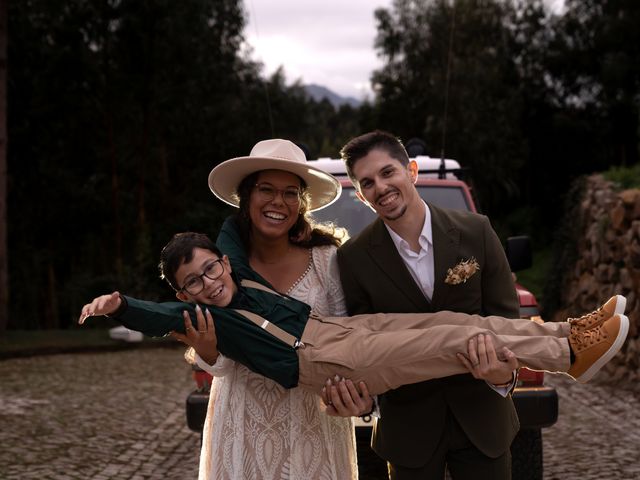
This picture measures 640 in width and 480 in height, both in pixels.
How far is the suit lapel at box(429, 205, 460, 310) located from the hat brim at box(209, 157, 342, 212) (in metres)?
0.53

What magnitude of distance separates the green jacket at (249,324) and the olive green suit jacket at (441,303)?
0.90 feet

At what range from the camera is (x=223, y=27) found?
95.7ft

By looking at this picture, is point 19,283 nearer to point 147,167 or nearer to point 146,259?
point 147,167

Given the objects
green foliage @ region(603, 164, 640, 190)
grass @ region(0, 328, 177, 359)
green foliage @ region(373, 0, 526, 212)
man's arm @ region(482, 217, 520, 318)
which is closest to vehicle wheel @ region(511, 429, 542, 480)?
man's arm @ region(482, 217, 520, 318)

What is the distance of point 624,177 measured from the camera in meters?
12.1

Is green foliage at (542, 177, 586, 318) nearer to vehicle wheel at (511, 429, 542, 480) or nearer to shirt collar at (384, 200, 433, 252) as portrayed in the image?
vehicle wheel at (511, 429, 542, 480)

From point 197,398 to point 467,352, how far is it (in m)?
2.39

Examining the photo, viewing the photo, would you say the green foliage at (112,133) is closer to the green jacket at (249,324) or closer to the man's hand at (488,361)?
the green jacket at (249,324)

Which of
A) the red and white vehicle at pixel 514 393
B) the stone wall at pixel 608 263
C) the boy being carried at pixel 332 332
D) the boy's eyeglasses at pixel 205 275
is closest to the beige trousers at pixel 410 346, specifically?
the boy being carried at pixel 332 332

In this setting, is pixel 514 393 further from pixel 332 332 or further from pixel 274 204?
pixel 274 204

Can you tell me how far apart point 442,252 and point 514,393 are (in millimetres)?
1945

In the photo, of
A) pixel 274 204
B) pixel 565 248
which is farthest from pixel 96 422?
pixel 565 248

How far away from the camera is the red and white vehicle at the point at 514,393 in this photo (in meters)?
4.43

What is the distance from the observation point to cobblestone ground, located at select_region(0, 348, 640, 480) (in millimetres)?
6199
